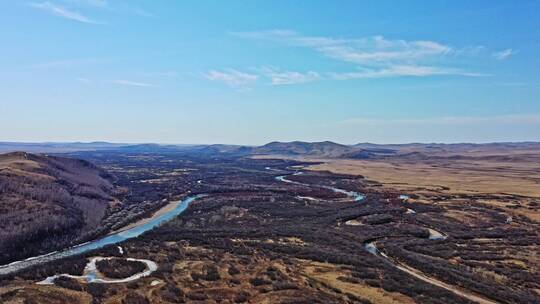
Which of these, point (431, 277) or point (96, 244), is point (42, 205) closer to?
point (96, 244)

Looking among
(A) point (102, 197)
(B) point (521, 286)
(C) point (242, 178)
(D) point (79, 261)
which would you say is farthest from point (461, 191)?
(D) point (79, 261)

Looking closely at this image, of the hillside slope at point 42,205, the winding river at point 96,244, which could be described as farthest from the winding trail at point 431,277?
the hillside slope at point 42,205

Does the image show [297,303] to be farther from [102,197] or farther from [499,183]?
[499,183]

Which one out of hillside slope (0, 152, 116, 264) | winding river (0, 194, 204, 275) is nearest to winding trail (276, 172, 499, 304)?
winding river (0, 194, 204, 275)

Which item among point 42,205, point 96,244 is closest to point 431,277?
point 96,244

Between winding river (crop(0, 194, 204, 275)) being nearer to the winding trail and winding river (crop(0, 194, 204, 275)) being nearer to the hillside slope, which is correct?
the hillside slope

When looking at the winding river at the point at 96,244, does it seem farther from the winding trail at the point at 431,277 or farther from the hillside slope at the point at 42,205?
the winding trail at the point at 431,277

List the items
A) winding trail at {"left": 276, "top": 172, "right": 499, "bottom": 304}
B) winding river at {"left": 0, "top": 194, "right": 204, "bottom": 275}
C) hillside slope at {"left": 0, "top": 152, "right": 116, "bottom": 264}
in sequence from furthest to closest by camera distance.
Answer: hillside slope at {"left": 0, "top": 152, "right": 116, "bottom": 264} → winding river at {"left": 0, "top": 194, "right": 204, "bottom": 275} → winding trail at {"left": 276, "top": 172, "right": 499, "bottom": 304}
